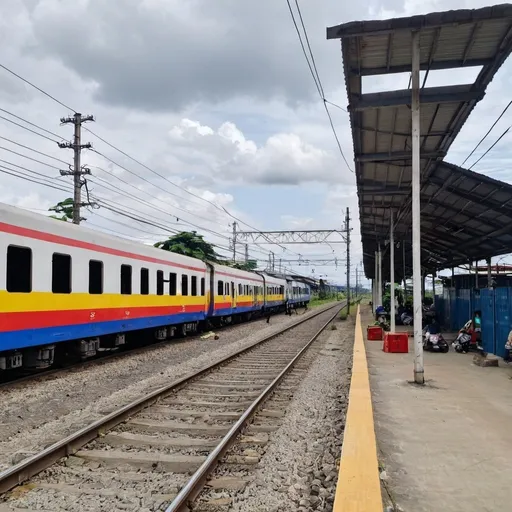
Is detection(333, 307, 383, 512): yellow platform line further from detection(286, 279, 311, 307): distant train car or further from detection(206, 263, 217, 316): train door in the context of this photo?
detection(286, 279, 311, 307): distant train car

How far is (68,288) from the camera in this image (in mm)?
10578

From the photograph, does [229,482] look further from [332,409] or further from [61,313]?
[61,313]

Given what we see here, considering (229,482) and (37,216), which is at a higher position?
(37,216)

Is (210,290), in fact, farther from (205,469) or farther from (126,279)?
(205,469)

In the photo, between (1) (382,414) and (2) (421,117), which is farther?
(2) (421,117)

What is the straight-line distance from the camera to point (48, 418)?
7.33 meters

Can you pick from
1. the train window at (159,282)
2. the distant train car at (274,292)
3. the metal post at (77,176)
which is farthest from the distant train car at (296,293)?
the train window at (159,282)

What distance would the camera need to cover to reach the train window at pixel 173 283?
16.9m

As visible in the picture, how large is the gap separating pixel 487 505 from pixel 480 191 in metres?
9.31

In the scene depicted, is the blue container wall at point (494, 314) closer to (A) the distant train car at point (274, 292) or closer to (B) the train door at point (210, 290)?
(B) the train door at point (210, 290)

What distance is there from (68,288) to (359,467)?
7.51 m

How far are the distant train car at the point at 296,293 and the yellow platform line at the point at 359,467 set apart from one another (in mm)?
41233

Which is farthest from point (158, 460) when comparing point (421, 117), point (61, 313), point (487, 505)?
point (421, 117)

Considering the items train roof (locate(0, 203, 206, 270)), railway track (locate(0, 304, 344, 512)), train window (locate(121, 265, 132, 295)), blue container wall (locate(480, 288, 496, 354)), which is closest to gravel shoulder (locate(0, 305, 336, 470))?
railway track (locate(0, 304, 344, 512))
